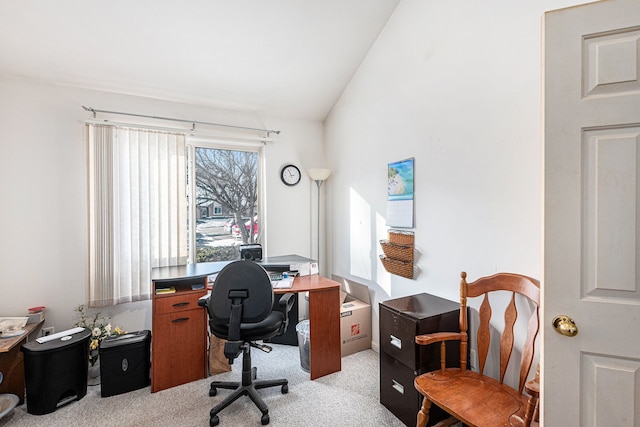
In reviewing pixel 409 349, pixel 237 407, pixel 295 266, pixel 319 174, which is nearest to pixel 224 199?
pixel 319 174

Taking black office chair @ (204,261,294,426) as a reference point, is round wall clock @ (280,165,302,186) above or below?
above

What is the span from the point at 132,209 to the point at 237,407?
1913 millimetres

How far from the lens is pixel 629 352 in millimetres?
987

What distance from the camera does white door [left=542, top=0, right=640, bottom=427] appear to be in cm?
99

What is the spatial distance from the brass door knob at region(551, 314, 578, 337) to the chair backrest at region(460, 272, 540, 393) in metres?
0.53

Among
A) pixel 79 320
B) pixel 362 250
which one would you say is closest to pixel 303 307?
pixel 362 250

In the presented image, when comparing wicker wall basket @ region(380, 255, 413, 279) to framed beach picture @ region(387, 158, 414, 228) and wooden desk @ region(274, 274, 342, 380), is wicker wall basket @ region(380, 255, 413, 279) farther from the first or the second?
wooden desk @ region(274, 274, 342, 380)

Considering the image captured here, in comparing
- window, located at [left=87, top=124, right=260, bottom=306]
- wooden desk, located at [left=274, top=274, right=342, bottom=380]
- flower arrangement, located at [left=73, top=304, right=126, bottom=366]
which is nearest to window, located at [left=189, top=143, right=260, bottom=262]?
window, located at [left=87, top=124, right=260, bottom=306]

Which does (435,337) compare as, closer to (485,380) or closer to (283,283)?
(485,380)

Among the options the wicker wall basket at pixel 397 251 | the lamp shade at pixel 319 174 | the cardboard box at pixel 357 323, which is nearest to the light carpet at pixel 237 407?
the cardboard box at pixel 357 323

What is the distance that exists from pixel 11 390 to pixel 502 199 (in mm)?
3547

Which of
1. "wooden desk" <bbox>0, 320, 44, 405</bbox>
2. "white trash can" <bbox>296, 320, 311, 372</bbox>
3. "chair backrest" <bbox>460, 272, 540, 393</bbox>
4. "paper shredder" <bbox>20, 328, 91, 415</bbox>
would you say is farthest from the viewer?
"white trash can" <bbox>296, 320, 311, 372</bbox>

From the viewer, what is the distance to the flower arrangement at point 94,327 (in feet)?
8.08

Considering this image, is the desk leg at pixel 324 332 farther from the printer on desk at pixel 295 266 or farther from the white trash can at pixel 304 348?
the printer on desk at pixel 295 266
